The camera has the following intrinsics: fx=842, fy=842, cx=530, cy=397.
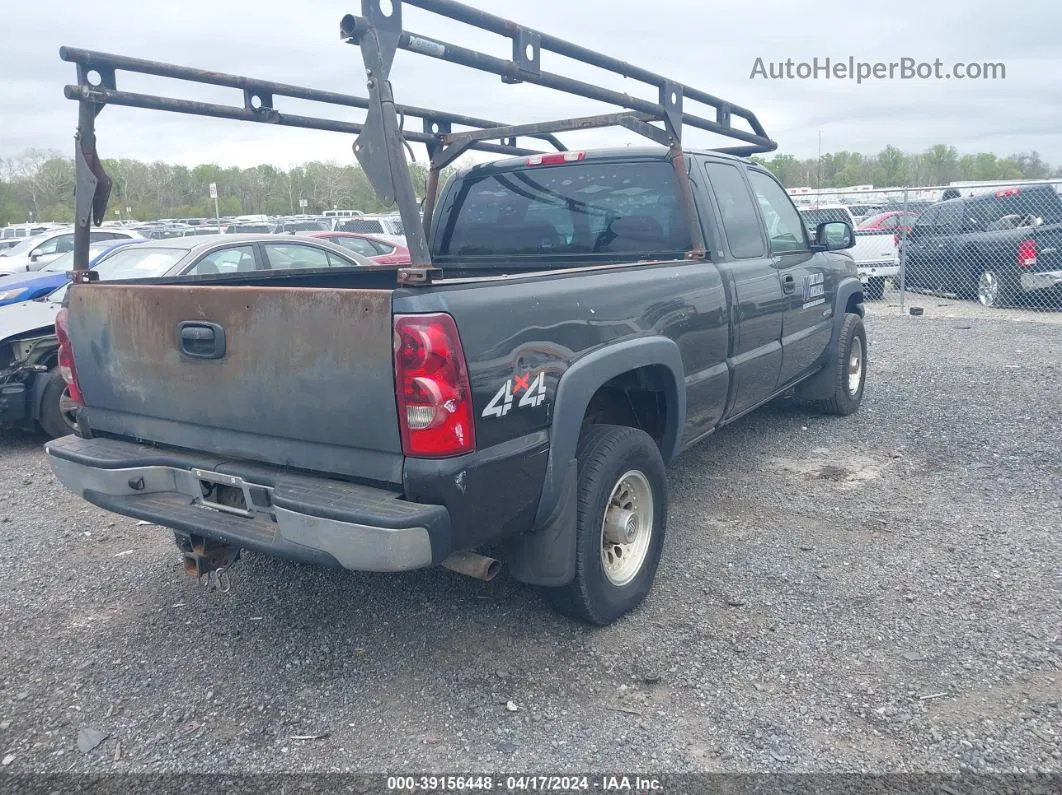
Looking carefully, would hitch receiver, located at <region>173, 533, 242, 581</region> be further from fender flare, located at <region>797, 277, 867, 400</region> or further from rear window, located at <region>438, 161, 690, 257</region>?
fender flare, located at <region>797, 277, 867, 400</region>

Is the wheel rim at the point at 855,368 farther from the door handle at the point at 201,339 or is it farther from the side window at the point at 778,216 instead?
the door handle at the point at 201,339

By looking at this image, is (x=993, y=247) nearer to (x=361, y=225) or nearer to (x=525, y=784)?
(x=525, y=784)

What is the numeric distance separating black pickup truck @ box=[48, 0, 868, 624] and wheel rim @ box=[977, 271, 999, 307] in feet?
31.9

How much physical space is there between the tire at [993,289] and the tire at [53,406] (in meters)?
12.0

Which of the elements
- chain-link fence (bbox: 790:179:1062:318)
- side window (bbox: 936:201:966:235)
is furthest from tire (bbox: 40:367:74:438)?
Result: side window (bbox: 936:201:966:235)

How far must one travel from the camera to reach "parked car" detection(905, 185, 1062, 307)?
11.7 metres

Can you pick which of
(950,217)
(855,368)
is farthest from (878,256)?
(855,368)

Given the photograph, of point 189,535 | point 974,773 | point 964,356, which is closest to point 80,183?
point 189,535

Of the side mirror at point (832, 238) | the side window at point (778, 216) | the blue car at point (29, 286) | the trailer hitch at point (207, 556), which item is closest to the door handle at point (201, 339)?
the trailer hitch at point (207, 556)

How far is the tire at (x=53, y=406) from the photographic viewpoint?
6.08 m

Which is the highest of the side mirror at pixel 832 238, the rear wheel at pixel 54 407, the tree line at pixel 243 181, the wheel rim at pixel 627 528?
the tree line at pixel 243 181

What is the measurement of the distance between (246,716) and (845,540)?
2908mm

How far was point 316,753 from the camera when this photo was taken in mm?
2697

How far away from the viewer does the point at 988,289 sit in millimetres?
12594
